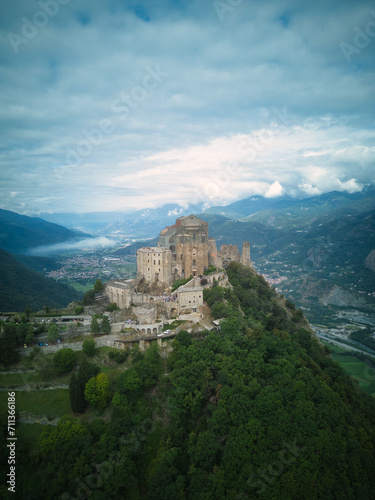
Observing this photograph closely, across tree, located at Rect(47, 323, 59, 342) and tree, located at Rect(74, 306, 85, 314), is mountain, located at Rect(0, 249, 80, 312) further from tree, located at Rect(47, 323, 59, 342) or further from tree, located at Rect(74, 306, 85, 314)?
tree, located at Rect(47, 323, 59, 342)

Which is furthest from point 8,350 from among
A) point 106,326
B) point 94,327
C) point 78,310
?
point 106,326

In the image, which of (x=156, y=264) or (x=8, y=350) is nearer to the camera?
(x=8, y=350)

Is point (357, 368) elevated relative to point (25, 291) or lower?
lower

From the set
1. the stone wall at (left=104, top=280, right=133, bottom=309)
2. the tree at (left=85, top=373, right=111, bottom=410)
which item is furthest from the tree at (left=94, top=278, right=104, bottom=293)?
the tree at (left=85, top=373, right=111, bottom=410)

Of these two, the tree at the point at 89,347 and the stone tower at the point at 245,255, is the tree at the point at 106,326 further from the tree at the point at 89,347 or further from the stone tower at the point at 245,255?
the stone tower at the point at 245,255

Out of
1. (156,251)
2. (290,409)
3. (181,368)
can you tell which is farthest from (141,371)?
(156,251)

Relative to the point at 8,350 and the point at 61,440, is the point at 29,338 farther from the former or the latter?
the point at 61,440
